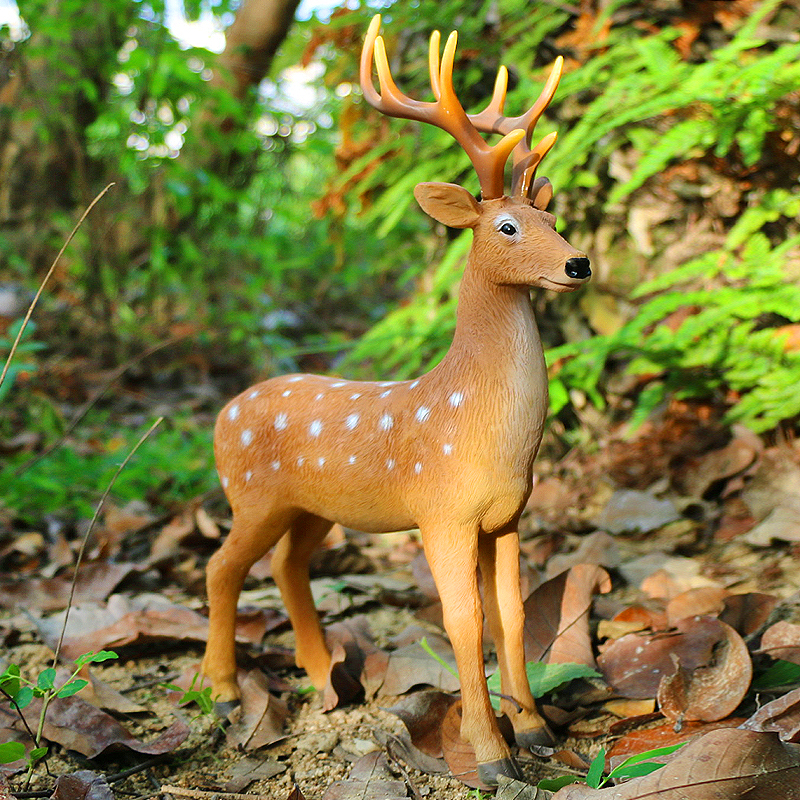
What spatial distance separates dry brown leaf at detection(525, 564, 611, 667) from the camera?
2156 mm

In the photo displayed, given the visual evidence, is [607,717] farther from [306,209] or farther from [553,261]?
[306,209]

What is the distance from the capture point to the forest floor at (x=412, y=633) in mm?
1847

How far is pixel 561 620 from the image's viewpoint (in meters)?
2.21

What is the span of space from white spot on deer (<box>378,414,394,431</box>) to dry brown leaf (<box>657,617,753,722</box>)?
0.89 metres

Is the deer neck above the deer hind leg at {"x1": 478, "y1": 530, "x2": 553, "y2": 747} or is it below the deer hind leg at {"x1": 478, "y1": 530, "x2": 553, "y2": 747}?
above

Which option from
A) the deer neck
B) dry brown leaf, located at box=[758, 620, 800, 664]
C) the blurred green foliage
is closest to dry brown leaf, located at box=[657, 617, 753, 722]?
dry brown leaf, located at box=[758, 620, 800, 664]

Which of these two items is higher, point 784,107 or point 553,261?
point 784,107

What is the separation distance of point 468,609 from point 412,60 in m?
3.27

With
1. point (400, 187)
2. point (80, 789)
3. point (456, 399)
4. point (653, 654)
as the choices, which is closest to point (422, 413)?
point (456, 399)

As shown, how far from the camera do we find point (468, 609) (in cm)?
184

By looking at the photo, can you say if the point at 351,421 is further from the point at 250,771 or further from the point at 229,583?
the point at 250,771

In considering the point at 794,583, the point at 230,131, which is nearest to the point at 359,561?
the point at 794,583

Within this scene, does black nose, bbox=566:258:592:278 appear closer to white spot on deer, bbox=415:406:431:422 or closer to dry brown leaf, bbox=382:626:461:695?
white spot on deer, bbox=415:406:431:422

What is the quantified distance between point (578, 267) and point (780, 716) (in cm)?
103
